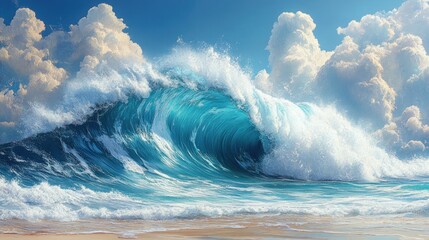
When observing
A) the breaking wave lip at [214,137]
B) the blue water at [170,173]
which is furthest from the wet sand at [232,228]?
the breaking wave lip at [214,137]

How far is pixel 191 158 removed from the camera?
44.2 feet

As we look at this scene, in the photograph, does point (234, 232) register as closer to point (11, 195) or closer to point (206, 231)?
point (206, 231)

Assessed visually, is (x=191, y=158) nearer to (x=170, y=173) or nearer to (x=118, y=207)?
(x=170, y=173)

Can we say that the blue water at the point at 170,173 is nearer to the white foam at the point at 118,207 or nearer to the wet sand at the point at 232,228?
the white foam at the point at 118,207

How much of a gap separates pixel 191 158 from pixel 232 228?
26.6 feet

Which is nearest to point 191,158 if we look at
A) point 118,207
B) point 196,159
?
point 196,159

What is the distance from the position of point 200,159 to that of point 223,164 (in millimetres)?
865

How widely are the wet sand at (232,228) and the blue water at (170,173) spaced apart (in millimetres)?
582

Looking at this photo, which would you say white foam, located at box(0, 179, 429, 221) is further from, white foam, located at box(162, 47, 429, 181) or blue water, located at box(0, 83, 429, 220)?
white foam, located at box(162, 47, 429, 181)

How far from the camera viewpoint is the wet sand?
473 cm

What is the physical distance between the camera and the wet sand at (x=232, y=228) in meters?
4.73

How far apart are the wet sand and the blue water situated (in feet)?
1.91

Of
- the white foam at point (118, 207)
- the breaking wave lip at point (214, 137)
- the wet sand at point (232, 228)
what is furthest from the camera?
the breaking wave lip at point (214, 137)

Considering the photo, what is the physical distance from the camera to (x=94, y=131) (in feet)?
38.4
